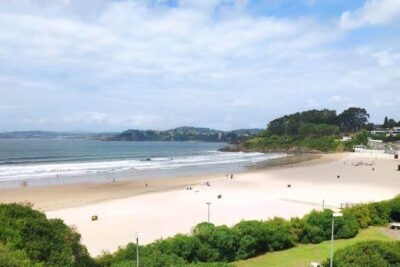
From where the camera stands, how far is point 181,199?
117 ft

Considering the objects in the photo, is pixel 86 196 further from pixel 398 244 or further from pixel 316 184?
pixel 398 244

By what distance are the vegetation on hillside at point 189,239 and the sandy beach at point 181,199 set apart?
5.38 m

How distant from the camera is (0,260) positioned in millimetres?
8039

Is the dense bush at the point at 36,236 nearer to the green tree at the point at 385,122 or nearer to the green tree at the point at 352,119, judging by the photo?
the green tree at the point at 352,119

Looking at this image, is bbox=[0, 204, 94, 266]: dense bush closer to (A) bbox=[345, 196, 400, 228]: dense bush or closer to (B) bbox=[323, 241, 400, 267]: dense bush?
(B) bbox=[323, 241, 400, 267]: dense bush

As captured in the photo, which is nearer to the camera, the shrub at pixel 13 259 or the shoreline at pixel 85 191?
the shrub at pixel 13 259

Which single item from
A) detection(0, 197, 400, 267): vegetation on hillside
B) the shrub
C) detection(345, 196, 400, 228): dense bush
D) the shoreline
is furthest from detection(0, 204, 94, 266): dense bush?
the shoreline

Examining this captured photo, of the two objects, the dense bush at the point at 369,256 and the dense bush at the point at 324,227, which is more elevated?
the dense bush at the point at 369,256

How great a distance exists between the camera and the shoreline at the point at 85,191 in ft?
114

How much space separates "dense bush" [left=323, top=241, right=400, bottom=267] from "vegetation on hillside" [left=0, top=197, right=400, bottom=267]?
11.9ft

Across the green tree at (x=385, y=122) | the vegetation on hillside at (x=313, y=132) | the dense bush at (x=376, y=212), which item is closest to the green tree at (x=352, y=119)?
the vegetation on hillside at (x=313, y=132)

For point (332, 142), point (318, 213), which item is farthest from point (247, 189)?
point (332, 142)

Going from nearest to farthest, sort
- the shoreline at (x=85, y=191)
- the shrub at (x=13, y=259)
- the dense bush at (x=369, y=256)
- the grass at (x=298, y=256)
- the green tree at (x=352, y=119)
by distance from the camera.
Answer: the shrub at (x=13, y=259), the dense bush at (x=369, y=256), the grass at (x=298, y=256), the shoreline at (x=85, y=191), the green tree at (x=352, y=119)

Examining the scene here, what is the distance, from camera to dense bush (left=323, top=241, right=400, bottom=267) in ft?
39.3
